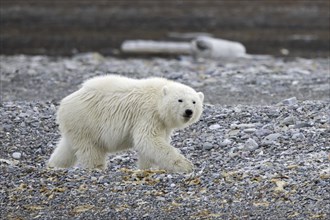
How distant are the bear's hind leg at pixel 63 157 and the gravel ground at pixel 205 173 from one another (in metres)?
0.27

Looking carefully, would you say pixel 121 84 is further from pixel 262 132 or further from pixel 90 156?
pixel 262 132

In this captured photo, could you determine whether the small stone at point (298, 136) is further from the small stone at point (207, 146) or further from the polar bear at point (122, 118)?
the polar bear at point (122, 118)

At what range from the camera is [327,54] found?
83.0 ft

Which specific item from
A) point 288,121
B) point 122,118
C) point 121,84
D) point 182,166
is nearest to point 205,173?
point 182,166

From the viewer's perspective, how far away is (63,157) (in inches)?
392

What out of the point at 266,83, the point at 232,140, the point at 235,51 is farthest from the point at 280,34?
the point at 232,140

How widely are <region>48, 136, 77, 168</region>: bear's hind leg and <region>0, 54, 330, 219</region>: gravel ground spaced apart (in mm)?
269

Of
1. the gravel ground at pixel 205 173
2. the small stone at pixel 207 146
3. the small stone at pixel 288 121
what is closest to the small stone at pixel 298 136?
the gravel ground at pixel 205 173

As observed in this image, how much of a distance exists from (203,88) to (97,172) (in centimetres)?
692

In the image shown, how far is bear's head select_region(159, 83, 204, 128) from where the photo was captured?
Answer: 9320 mm

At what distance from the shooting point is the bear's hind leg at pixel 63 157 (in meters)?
9.93

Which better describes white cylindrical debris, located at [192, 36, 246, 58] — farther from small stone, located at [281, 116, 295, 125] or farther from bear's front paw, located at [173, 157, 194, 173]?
bear's front paw, located at [173, 157, 194, 173]

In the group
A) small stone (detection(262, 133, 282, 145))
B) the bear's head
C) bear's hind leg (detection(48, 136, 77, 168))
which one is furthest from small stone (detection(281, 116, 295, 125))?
bear's hind leg (detection(48, 136, 77, 168))

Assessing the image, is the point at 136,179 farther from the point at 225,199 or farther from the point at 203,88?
the point at 203,88
